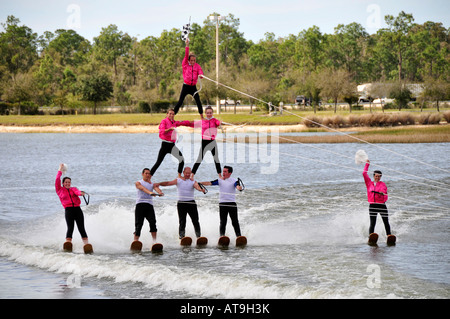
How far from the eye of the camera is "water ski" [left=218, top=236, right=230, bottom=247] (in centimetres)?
1652

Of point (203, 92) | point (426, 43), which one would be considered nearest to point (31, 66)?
point (203, 92)

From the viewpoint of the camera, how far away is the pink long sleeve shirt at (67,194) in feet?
49.4

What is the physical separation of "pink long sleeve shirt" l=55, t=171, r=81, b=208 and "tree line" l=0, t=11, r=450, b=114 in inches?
2774

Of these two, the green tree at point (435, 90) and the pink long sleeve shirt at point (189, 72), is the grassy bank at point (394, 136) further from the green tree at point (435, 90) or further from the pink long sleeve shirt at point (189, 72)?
the pink long sleeve shirt at point (189, 72)

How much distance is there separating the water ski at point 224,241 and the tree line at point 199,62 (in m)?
69.1

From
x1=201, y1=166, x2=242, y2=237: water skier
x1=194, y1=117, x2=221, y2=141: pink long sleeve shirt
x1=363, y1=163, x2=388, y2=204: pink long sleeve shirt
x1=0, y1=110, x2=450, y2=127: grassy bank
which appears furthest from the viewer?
x1=0, y1=110, x2=450, y2=127: grassy bank

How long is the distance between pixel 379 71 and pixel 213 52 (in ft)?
116

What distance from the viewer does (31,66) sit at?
12381 cm

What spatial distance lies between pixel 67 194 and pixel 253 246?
521 centimetres

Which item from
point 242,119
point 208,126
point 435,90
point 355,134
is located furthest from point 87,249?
point 435,90

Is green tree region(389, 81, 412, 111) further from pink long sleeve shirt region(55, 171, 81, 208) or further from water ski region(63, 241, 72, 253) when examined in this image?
pink long sleeve shirt region(55, 171, 81, 208)

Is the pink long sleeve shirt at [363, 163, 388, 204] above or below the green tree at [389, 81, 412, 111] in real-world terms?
below

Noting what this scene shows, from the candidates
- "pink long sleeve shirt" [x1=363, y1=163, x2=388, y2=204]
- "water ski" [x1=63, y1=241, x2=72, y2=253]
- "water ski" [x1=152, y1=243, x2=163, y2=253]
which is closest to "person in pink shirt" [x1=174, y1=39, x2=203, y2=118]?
"water ski" [x1=152, y1=243, x2=163, y2=253]

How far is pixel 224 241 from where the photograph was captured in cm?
1656
